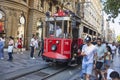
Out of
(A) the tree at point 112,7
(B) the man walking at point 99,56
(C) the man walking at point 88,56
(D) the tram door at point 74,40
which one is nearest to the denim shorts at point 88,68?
(C) the man walking at point 88,56

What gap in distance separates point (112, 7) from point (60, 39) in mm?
9267

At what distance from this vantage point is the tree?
2520 cm

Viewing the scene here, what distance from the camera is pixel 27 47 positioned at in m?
36.5

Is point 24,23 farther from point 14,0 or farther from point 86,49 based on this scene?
point 86,49

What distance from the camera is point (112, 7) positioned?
2597cm

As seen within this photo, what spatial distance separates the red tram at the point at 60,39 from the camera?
59.4ft

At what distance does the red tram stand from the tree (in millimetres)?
7251

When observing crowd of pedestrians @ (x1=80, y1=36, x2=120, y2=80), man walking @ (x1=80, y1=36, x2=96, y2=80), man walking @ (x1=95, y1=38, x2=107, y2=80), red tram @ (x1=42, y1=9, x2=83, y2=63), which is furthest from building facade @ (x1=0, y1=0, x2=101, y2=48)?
man walking @ (x1=80, y1=36, x2=96, y2=80)

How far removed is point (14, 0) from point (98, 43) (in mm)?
20807

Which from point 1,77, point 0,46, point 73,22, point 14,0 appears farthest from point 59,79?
point 14,0

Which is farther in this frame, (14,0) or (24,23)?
(24,23)

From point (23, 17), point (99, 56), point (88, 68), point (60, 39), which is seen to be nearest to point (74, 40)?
point (60, 39)

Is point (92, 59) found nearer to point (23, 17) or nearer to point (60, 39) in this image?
point (60, 39)

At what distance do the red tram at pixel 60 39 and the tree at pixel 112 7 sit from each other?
7251mm
